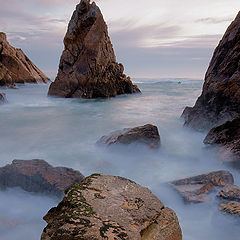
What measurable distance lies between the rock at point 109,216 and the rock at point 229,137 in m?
2.71

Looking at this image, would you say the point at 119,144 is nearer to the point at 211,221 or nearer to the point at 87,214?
the point at 211,221

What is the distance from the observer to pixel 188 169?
4512mm

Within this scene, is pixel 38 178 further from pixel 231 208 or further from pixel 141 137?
pixel 231 208

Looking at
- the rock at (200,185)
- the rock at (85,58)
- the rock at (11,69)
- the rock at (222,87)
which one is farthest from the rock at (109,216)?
the rock at (11,69)

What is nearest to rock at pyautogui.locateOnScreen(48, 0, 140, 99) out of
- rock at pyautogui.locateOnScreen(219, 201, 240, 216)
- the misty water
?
the misty water

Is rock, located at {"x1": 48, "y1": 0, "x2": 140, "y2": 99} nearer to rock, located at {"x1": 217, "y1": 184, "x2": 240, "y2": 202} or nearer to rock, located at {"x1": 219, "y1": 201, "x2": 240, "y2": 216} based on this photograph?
rock, located at {"x1": 217, "y1": 184, "x2": 240, "y2": 202}

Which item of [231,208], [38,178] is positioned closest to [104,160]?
[38,178]

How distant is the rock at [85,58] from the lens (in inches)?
643

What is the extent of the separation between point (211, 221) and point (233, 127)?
2414 mm

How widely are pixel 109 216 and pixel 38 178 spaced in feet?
6.04

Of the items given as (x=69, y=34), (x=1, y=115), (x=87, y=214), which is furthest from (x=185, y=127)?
(x=69, y=34)

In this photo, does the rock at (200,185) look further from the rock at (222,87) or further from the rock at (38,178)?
the rock at (222,87)

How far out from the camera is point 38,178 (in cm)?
338

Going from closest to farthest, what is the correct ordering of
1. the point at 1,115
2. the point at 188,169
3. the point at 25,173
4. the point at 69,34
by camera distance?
1. the point at 25,173
2. the point at 188,169
3. the point at 1,115
4. the point at 69,34
